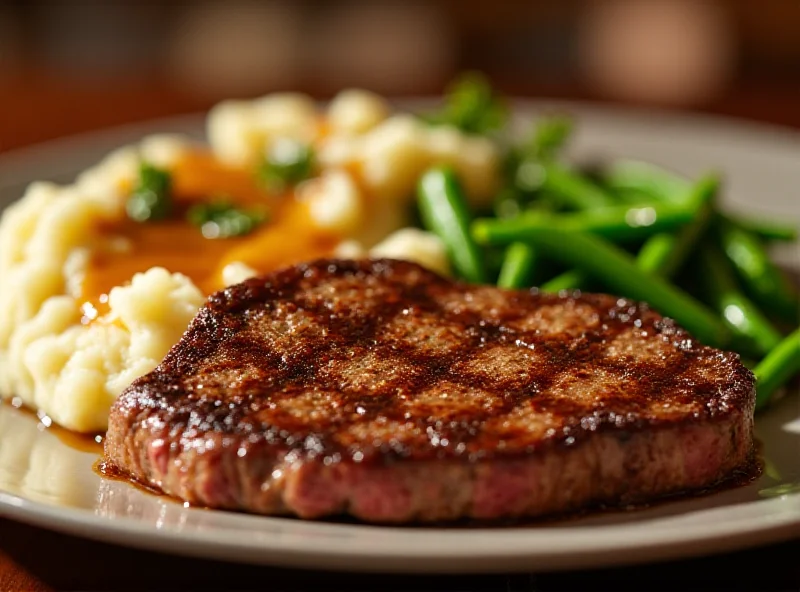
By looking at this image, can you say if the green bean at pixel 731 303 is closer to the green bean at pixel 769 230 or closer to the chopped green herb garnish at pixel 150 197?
the green bean at pixel 769 230

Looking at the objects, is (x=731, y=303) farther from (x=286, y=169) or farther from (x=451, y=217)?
(x=286, y=169)

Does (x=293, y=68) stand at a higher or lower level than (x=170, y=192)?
lower

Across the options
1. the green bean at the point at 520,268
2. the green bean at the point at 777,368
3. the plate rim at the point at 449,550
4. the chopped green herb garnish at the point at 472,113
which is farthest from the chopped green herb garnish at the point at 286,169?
the plate rim at the point at 449,550

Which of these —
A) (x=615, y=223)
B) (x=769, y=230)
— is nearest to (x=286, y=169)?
(x=615, y=223)

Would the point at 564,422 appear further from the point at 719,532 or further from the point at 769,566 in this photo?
the point at 769,566

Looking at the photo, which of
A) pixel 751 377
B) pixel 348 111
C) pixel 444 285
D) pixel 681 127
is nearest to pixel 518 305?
pixel 444 285

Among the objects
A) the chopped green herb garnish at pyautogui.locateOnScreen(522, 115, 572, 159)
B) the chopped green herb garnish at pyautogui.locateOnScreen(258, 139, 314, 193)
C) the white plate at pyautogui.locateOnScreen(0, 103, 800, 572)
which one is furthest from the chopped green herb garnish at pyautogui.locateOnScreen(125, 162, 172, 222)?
the chopped green herb garnish at pyautogui.locateOnScreen(522, 115, 572, 159)
